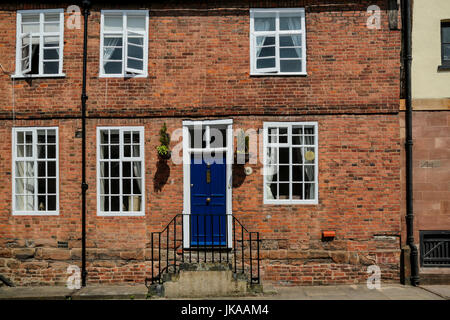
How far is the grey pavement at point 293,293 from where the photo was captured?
8.51 m

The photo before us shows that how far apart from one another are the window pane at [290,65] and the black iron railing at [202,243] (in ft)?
11.7

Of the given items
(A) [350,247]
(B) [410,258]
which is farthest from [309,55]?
(B) [410,258]

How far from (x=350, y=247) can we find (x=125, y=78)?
628cm

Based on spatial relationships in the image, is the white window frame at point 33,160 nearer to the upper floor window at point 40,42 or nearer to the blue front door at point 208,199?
the upper floor window at point 40,42

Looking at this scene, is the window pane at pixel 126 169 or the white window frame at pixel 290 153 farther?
the window pane at pixel 126 169

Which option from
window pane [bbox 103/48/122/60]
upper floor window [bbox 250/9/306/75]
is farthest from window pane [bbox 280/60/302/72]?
window pane [bbox 103/48/122/60]

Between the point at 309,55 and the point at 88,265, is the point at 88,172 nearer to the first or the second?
the point at 88,265

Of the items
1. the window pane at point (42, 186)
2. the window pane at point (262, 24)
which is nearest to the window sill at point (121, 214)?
the window pane at point (42, 186)

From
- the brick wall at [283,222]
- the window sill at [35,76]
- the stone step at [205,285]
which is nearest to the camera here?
the stone step at [205,285]

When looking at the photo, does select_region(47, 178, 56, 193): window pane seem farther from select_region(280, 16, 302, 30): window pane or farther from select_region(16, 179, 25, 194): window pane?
select_region(280, 16, 302, 30): window pane

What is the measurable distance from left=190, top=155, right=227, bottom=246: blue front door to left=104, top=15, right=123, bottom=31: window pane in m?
3.60

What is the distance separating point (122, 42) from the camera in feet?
32.7

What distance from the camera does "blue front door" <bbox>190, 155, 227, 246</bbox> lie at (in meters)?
9.68

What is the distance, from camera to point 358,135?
9648 mm
